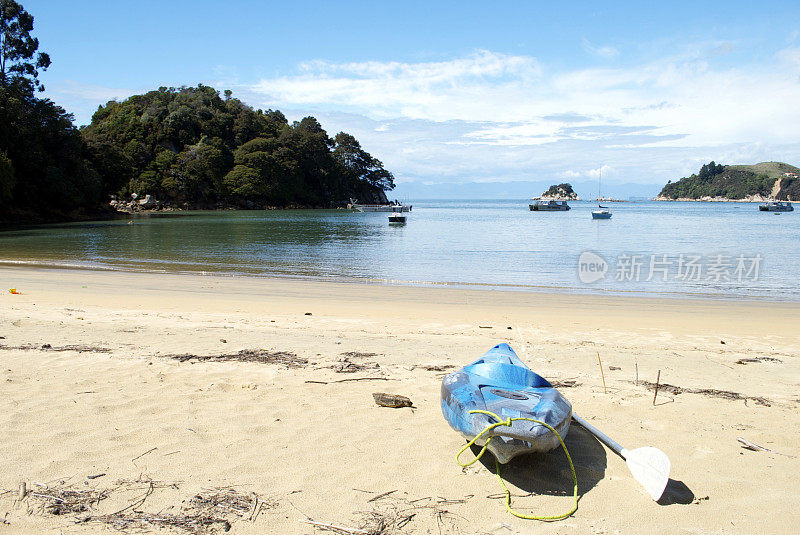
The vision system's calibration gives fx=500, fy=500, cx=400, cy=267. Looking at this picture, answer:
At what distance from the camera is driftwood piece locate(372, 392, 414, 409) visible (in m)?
4.72

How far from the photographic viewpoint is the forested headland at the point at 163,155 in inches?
1817

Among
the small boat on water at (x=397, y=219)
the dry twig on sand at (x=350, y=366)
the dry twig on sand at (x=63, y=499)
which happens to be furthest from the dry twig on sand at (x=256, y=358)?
the small boat on water at (x=397, y=219)

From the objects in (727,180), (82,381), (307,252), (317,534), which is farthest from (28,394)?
(727,180)

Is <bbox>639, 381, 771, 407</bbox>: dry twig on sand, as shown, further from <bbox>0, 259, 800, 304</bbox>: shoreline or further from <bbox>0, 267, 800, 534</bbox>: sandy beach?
<bbox>0, 259, 800, 304</bbox>: shoreline

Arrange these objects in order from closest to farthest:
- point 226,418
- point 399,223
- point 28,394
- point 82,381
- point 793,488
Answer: point 793,488 < point 226,418 < point 28,394 < point 82,381 < point 399,223

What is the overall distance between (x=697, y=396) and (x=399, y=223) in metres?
52.7

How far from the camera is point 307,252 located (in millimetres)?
25719

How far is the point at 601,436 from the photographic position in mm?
4039

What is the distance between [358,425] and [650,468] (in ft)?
7.40

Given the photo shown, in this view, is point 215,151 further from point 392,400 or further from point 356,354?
point 392,400

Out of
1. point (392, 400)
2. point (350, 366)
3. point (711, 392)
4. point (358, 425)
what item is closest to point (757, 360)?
point (711, 392)

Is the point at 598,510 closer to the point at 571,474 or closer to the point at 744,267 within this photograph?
the point at 571,474

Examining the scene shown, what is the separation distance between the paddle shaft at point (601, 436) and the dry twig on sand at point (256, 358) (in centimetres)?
320

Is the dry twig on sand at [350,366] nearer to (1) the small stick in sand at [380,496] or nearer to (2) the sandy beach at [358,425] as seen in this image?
(2) the sandy beach at [358,425]
